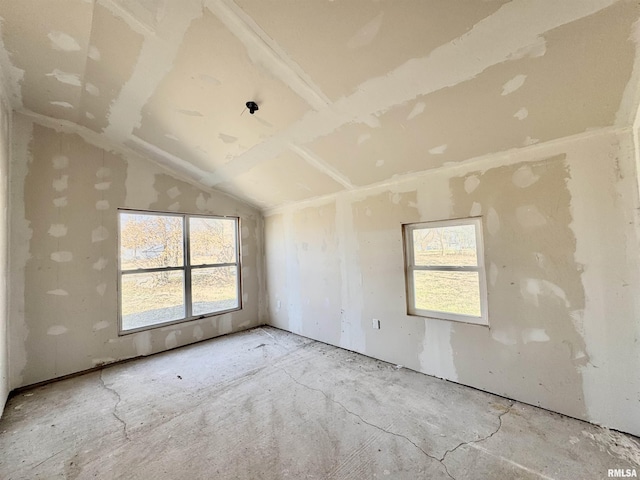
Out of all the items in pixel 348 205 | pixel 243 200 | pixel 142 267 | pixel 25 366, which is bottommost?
pixel 25 366

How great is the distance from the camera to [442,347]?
2854 millimetres

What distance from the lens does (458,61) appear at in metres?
1.69

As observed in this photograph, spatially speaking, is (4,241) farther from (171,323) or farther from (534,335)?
(534,335)

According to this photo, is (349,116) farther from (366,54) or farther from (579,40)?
(579,40)

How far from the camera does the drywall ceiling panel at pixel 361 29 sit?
56.6 inches

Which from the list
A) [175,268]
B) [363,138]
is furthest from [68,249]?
[363,138]

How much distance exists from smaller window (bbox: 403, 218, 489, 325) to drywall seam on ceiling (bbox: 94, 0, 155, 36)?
299 centimetres

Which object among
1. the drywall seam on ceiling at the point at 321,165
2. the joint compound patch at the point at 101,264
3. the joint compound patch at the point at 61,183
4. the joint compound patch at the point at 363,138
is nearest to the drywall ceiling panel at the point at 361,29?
the joint compound patch at the point at 363,138

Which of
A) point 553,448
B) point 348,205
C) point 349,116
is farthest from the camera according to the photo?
point 348,205

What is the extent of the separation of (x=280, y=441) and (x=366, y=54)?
2837mm

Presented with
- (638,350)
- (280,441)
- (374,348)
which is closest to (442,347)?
(374,348)

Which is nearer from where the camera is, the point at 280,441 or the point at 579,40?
the point at 579,40

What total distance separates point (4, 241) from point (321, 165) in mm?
3418

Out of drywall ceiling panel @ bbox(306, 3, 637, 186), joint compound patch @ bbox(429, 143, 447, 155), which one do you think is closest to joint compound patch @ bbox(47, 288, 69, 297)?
drywall ceiling panel @ bbox(306, 3, 637, 186)
